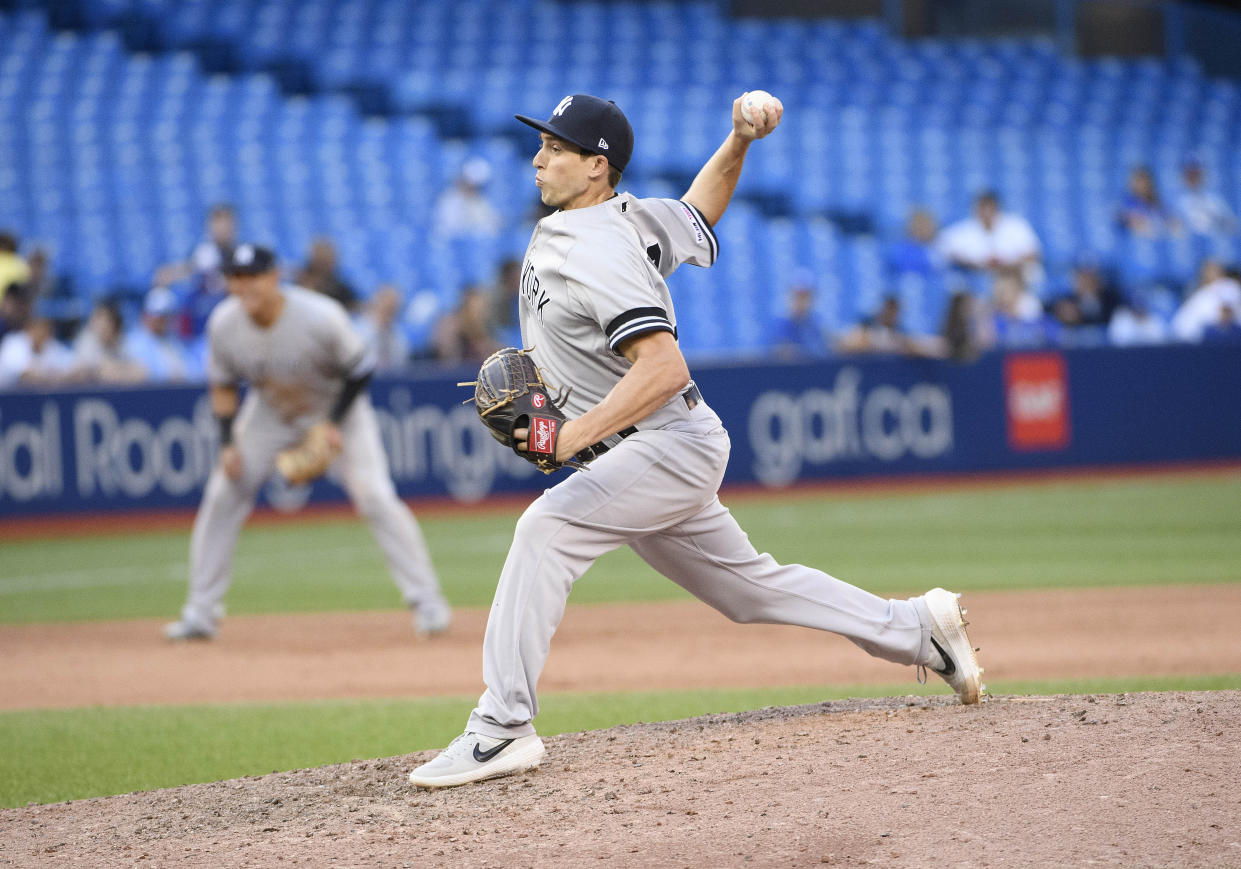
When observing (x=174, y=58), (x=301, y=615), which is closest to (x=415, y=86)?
(x=174, y=58)

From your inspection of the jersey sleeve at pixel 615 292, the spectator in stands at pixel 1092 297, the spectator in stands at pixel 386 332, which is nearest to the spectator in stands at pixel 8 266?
the spectator in stands at pixel 386 332

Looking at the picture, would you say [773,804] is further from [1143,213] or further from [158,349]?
[1143,213]

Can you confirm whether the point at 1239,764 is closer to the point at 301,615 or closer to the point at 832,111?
the point at 301,615

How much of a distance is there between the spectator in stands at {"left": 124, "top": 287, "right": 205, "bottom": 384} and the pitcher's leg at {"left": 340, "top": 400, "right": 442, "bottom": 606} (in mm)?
7165

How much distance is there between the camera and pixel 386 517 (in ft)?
28.2

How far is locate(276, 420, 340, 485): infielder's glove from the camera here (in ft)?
27.3

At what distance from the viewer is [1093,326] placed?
18.1 meters

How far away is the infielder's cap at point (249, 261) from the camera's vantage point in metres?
8.19

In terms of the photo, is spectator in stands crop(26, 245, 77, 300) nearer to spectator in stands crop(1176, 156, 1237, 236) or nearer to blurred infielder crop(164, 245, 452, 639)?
blurred infielder crop(164, 245, 452, 639)

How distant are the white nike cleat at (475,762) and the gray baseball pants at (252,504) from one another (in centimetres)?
418

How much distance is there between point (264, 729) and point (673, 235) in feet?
9.57

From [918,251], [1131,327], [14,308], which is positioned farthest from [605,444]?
[1131,327]

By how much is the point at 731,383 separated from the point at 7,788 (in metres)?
11.5

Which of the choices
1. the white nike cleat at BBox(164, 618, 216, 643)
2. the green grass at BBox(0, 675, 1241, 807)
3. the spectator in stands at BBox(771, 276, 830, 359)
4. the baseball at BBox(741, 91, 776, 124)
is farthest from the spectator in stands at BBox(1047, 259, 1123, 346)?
the baseball at BBox(741, 91, 776, 124)
